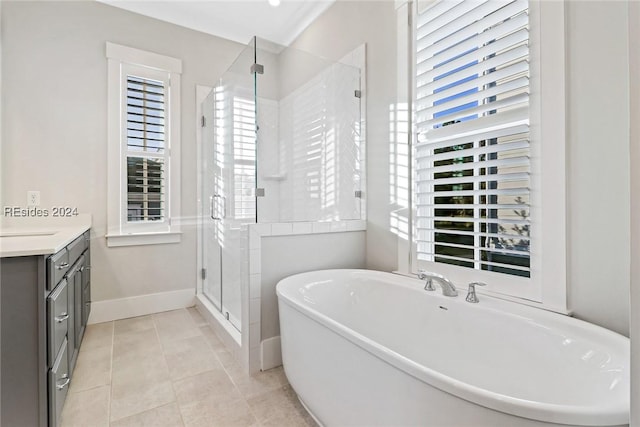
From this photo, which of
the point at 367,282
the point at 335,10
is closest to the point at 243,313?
the point at 367,282

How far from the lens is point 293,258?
2.14 meters

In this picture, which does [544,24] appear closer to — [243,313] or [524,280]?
[524,280]

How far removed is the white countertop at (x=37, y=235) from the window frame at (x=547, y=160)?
2.05 meters

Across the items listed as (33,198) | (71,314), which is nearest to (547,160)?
(71,314)

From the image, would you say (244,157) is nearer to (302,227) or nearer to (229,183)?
(229,183)

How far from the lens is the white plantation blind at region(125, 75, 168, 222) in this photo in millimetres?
2920

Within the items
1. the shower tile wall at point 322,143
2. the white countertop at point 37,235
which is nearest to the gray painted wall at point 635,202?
the white countertop at point 37,235

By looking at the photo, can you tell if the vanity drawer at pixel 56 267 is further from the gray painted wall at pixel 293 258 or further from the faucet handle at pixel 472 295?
the faucet handle at pixel 472 295

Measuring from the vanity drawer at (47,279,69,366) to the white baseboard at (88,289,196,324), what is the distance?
4.49 ft

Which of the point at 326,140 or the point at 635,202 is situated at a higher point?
the point at 326,140

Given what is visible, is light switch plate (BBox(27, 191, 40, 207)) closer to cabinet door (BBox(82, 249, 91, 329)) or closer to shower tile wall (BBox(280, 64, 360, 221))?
cabinet door (BBox(82, 249, 91, 329))

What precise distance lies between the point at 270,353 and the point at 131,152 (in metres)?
2.19

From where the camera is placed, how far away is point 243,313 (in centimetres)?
206

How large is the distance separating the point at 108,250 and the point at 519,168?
10.4ft
